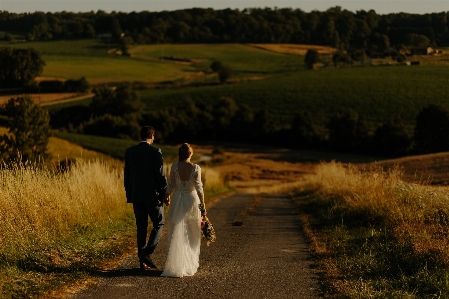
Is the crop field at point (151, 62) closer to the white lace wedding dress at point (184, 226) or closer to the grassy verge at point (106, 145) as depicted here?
the grassy verge at point (106, 145)

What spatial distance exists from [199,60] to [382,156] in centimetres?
5830

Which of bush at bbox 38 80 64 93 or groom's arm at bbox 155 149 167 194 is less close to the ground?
groom's arm at bbox 155 149 167 194

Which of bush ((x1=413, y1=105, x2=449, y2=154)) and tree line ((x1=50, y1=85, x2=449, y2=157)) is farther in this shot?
tree line ((x1=50, y1=85, x2=449, y2=157))

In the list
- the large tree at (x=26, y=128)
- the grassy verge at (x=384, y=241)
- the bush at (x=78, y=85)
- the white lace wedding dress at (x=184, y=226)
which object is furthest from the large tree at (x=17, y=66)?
the bush at (x=78, y=85)

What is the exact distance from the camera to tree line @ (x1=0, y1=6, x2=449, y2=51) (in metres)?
38.5

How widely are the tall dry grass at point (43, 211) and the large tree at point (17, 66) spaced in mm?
16090

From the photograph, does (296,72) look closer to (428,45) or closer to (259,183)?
(259,183)

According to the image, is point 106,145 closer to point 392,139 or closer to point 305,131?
point 305,131

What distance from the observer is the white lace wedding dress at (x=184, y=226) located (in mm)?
10250

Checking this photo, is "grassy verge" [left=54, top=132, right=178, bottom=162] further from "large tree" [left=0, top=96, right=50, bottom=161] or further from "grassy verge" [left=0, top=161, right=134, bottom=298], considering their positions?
"grassy verge" [left=0, top=161, right=134, bottom=298]

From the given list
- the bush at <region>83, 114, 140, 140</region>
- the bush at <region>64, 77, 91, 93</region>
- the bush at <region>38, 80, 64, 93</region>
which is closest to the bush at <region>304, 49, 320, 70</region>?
the bush at <region>83, 114, 140, 140</region>

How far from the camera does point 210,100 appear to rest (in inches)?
4397

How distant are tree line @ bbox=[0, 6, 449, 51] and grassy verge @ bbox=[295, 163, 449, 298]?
19.9 m

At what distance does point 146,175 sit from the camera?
36.1 ft
